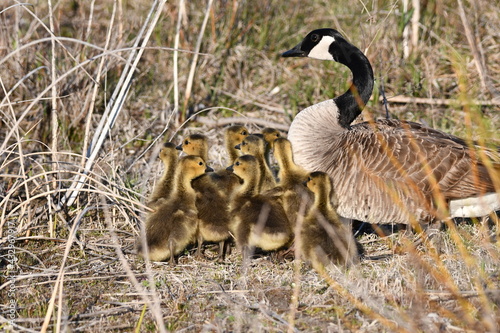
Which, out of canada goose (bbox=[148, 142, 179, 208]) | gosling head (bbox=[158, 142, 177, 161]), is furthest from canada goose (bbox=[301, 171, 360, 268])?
gosling head (bbox=[158, 142, 177, 161])

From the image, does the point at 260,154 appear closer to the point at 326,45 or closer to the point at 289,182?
the point at 289,182

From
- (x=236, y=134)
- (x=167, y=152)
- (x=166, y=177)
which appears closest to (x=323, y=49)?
(x=236, y=134)

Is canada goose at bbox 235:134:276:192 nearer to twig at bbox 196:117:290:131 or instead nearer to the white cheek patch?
the white cheek patch

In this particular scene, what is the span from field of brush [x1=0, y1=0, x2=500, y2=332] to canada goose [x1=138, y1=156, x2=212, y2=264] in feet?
0.61

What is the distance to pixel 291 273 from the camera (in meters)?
5.23

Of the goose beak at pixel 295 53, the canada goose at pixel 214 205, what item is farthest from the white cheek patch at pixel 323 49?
the canada goose at pixel 214 205

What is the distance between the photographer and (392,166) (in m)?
5.74

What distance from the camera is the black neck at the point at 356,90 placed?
6449 mm

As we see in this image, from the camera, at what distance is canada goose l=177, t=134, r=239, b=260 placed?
533cm

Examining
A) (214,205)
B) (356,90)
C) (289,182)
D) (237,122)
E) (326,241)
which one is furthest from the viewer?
(237,122)

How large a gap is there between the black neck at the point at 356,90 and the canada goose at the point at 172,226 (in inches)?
74.3

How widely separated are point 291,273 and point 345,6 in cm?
672

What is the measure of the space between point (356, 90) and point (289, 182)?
1.48 metres

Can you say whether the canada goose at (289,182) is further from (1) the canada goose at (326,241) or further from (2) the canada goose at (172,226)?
(2) the canada goose at (172,226)
